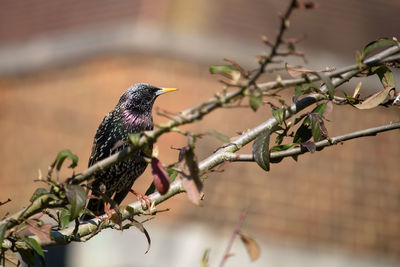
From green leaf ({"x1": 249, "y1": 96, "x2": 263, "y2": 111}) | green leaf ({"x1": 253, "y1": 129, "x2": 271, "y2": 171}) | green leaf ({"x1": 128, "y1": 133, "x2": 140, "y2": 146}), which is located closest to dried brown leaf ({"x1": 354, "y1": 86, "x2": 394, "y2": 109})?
green leaf ({"x1": 253, "y1": 129, "x2": 271, "y2": 171})

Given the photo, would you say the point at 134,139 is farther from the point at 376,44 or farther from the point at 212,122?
the point at 212,122

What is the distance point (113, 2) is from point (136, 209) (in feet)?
20.9

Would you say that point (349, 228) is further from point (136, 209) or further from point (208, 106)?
point (208, 106)

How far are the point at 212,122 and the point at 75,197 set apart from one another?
5.95m

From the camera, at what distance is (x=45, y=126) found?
788 centimetres

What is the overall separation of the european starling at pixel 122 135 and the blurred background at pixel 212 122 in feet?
12.5

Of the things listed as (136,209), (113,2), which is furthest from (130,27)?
(136,209)

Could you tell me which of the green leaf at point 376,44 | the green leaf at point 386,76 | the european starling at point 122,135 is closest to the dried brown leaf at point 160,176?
the green leaf at point 376,44

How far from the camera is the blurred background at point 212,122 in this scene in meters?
7.35

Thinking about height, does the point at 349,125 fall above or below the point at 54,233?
above

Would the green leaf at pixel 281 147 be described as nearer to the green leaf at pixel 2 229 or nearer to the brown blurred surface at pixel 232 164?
the green leaf at pixel 2 229

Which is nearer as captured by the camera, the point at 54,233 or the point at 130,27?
the point at 54,233

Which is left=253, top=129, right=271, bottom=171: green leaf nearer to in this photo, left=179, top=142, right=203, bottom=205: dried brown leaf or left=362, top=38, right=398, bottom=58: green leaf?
left=179, top=142, right=203, bottom=205: dried brown leaf

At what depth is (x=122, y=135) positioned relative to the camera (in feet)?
10.0
